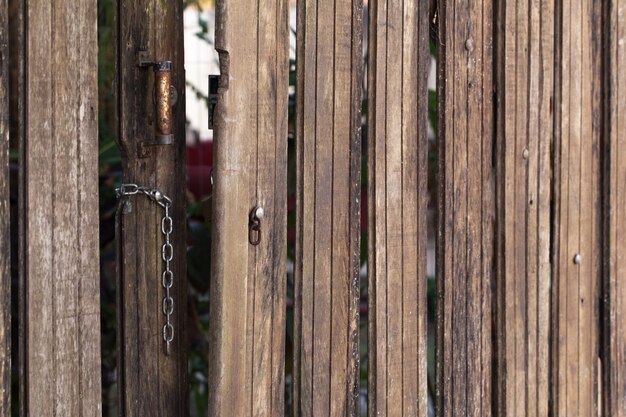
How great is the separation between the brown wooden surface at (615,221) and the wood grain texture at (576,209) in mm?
31

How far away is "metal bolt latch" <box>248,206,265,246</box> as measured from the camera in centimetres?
186

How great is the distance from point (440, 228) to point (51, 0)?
1023 mm

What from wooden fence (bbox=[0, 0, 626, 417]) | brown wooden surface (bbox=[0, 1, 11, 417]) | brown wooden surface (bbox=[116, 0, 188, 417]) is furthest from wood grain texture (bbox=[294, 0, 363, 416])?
brown wooden surface (bbox=[0, 1, 11, 417])

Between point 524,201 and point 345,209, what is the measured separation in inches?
22.3

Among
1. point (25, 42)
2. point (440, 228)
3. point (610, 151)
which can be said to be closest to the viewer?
point (25, 42)

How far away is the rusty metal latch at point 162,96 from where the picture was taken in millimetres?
1777

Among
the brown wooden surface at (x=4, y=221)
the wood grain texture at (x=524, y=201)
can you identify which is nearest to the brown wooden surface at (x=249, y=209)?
the brown wooden surface at (x=4, y=221)

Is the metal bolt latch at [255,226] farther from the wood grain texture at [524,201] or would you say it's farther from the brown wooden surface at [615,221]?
the brown wooden surface at [615,221]

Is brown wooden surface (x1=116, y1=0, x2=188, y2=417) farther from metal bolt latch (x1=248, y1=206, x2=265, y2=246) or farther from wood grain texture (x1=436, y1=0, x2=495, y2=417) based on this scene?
wood grain texture (x1=436, y1=0, x2=495, y2=417)

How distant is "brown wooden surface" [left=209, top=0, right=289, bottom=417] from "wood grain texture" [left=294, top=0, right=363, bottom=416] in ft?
0.15

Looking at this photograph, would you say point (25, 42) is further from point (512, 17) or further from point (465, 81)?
point (512, 17)

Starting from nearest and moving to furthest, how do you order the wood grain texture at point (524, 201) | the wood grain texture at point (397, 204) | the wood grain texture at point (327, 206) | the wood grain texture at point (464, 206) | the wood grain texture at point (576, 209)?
the wood grain texture at point (327, 206) < the wood grain texture at point (397, 204) < the wood grain texture at point (464, 206) < the wood grain texture at point (524, 201) < the wood grain texture at point (576, 209)

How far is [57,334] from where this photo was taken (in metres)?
1.68

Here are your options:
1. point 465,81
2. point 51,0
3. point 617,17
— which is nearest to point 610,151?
point 617,17
